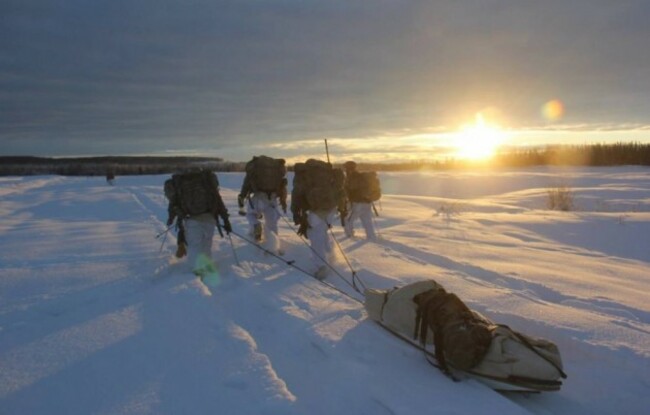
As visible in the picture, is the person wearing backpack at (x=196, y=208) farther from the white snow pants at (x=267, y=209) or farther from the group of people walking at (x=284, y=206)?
the white snow pants at (x=267, y=209)

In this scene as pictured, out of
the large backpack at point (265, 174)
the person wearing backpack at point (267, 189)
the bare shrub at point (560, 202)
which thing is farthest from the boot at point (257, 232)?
the bare shrub at point (560, 202)

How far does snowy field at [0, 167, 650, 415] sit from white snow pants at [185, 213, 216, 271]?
0.76 ft

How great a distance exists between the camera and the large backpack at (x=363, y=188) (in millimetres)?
11375

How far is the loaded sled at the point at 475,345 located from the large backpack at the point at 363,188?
6.71 meters

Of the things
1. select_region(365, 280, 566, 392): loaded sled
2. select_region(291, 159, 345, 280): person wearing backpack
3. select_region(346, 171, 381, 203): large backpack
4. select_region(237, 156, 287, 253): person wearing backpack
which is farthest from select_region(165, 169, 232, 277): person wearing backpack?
select_region(346, 171, 381, 203): large backpack

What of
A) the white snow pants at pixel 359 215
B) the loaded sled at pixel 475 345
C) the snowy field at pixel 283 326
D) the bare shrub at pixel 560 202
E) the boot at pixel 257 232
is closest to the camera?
the snowy field at pixel 283 326

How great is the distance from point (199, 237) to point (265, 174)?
2214mm

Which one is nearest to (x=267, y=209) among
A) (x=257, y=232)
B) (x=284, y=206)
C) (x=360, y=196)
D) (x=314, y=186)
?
(x=284, y=206)

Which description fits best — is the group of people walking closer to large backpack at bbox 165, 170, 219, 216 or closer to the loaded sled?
large backpack at bbox 165, 170, 219, 216

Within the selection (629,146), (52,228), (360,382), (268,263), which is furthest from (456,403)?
(629,146)

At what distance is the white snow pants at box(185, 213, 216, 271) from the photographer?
764 cm

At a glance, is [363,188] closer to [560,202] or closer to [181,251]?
[181,251]

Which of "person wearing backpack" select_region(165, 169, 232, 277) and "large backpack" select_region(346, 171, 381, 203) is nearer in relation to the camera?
"person wearing backpack" select_region(165, 169, 232, 277)

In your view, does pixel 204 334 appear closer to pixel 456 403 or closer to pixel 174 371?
pixel 174 371
